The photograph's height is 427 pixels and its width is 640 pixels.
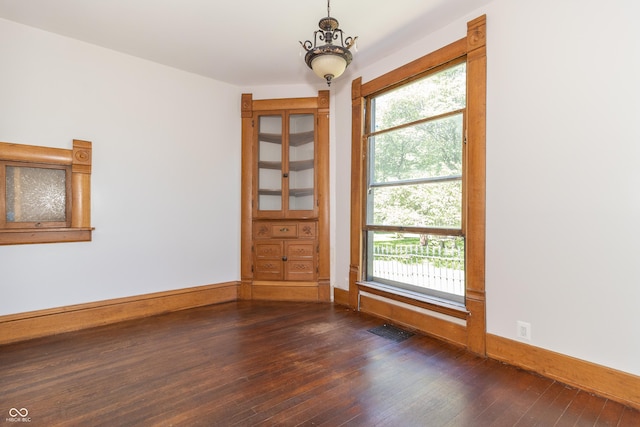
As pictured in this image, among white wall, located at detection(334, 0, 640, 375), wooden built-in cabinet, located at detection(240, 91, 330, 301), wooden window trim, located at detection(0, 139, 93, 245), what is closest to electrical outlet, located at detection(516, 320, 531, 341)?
white wall, located at detection(334, 0, 640, 375)

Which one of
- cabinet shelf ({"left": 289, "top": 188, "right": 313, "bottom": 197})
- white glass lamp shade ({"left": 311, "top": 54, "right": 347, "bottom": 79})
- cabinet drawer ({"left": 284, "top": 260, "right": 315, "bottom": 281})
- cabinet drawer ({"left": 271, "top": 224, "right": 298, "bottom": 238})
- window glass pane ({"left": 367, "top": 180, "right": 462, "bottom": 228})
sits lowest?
cabinet drawer ({"left": 284, "top": 260, "right": 315, "bottom": 281})

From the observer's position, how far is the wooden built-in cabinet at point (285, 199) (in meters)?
3.98

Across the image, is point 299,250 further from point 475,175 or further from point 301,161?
point 475,175

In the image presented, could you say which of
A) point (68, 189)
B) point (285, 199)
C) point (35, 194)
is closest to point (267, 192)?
point (285, 199)

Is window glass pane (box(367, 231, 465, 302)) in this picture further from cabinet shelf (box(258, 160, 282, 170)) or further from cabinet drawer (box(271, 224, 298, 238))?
cabinet shelf (box(258, 160, 282, 170))

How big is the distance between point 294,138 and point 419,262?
88.6 inches

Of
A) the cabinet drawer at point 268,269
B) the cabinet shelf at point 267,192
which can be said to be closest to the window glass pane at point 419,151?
the cabinet shelf at point 267,192

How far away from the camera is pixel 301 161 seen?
4.07m

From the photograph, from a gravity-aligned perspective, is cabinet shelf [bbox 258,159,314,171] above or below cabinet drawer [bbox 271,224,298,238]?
above

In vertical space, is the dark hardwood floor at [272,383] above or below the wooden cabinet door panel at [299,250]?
below

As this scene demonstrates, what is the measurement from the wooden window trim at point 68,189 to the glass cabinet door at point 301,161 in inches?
85.8

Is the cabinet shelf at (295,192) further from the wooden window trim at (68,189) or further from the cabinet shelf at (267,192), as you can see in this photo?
the wooden window trim at (68,189)

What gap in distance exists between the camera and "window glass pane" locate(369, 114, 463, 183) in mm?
2750

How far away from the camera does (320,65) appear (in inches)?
88.3
